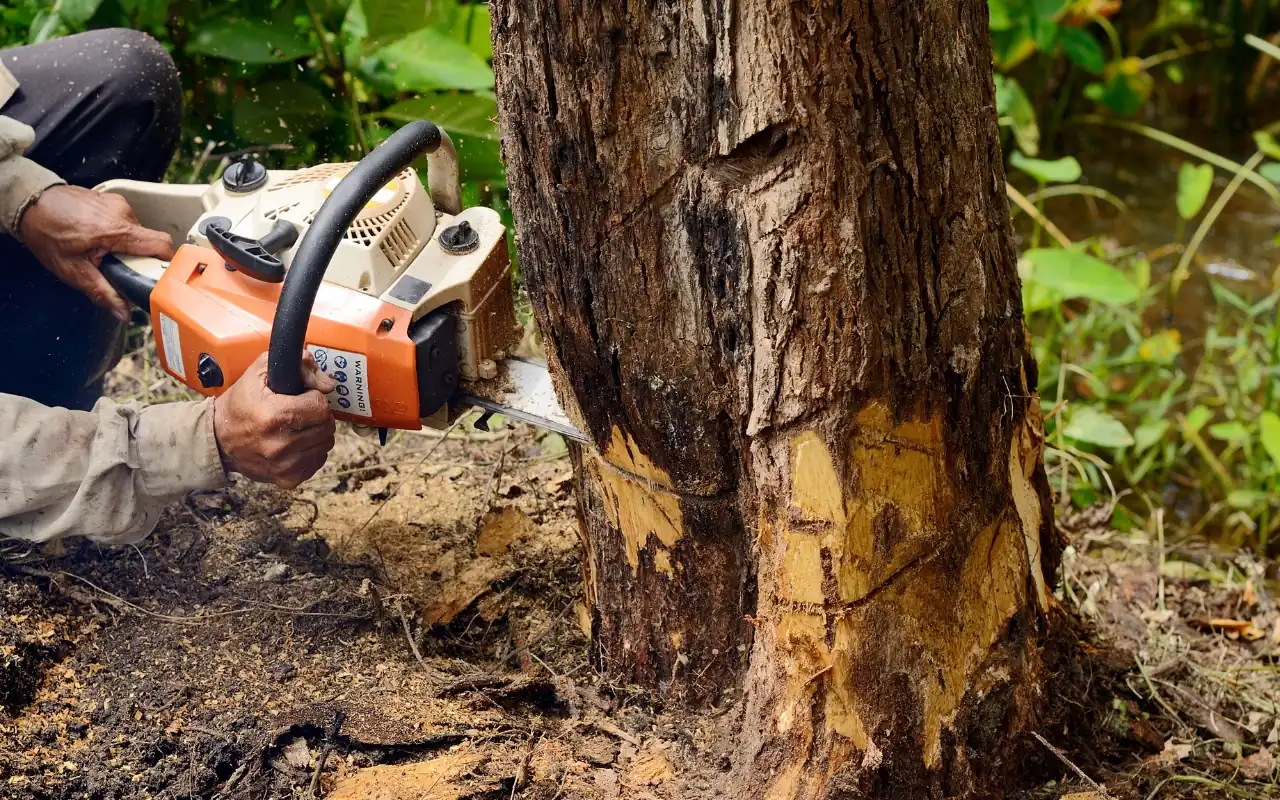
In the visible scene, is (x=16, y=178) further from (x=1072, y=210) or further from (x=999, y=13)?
(x=1072, y=210)

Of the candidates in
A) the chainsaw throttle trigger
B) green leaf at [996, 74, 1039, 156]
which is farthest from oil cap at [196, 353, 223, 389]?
green leaf at [996, 74, 1039, 156]

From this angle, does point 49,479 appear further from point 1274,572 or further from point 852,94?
point 1274,572

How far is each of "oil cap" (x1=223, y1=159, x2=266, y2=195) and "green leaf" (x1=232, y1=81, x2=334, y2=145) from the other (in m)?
1.00

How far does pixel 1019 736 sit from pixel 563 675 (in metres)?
0.72

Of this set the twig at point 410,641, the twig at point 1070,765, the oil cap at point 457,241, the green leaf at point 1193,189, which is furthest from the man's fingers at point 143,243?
the green leaf at point 1193,189

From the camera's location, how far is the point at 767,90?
126cm

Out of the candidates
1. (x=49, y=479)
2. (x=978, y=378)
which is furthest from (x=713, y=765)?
(x=49, y=479)

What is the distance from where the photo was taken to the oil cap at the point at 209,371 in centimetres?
184

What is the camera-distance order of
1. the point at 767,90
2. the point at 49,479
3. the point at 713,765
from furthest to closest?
1. the point at 49,479
2. the point at 713,765
3. the point at 767,90

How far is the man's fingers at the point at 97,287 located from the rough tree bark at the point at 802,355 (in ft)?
3.11

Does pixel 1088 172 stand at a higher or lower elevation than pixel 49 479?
lower

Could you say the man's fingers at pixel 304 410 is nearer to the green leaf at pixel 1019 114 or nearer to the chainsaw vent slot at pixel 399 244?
the chainsaw vent slot at pixel 399 244

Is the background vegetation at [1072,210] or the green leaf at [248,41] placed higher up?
the green leaf at [248,41]

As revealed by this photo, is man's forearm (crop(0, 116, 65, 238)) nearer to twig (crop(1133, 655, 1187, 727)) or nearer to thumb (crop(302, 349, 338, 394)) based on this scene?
thumb (crop(302, 349, 338, 394))
